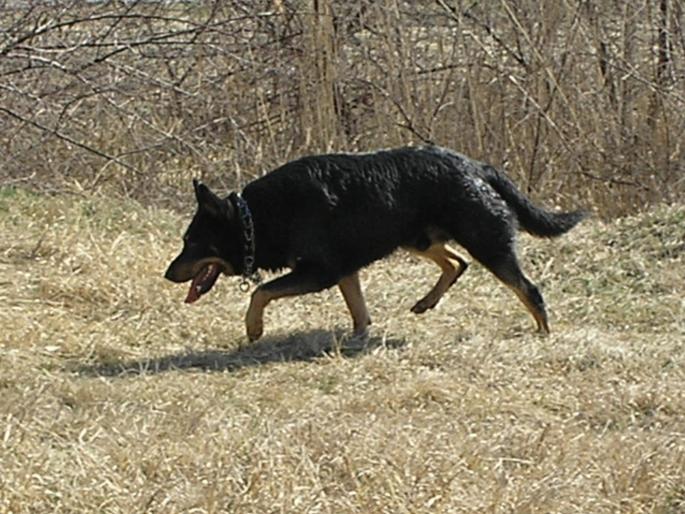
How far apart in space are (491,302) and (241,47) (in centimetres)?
416

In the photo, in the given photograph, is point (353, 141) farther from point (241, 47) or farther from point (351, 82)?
point (241, 47)

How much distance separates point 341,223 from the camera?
7.36 meters

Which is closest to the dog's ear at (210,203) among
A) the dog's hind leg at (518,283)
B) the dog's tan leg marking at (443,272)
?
the dog's tan leg marking at (443,272)

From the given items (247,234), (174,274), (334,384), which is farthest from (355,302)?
(334,384)

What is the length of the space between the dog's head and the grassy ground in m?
0.42

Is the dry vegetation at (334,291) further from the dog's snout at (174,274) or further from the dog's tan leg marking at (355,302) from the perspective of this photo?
the dog's snout at (174,274)

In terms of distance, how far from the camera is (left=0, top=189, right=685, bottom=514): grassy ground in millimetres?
4973

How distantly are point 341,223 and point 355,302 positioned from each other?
1.70 feet

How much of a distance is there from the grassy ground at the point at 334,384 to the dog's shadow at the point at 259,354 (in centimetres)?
2

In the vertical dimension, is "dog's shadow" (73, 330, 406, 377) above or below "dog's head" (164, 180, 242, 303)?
below

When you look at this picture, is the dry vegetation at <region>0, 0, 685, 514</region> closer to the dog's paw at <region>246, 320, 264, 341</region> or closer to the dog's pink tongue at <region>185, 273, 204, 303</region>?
the dog's paw at <region>246, 320, 264, 341</region>

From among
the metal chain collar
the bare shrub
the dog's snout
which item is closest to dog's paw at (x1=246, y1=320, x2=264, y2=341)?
the metal chain collar

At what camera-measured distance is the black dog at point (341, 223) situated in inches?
289

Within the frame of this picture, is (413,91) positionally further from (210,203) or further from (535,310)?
(210,203)
